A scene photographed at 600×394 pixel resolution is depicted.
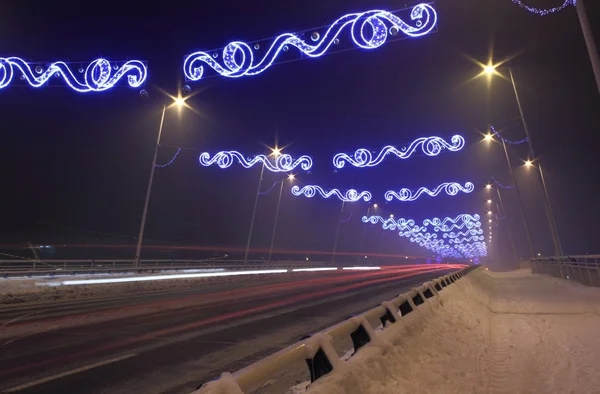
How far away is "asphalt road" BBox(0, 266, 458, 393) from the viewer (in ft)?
18.5

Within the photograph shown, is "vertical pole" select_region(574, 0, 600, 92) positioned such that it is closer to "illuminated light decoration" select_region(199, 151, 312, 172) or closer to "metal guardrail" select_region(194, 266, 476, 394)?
"metal guardrail" select_region(194, 266, 476, 394)

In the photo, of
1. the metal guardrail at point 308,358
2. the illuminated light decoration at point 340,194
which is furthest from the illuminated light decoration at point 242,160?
the metal guardrail at point 308,358

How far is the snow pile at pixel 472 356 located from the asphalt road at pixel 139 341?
2.41 metres

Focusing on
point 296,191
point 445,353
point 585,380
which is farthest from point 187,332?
point 296,191

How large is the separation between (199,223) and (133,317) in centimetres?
5593

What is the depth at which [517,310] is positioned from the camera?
1404cm

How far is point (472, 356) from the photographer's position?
7.28 metres

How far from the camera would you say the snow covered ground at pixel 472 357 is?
465 centimetres

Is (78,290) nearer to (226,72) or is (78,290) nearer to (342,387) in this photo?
(226,72)

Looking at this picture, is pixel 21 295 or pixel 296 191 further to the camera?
pixel 296 191

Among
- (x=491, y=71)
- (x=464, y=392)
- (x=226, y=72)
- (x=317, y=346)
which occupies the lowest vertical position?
(x=464, y=392)

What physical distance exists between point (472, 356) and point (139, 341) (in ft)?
20.6

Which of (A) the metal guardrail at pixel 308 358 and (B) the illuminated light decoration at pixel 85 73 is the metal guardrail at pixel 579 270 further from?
(B) the illuminated light decoration at pixel 85 73

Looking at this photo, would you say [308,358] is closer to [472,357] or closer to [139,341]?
[472,357]
